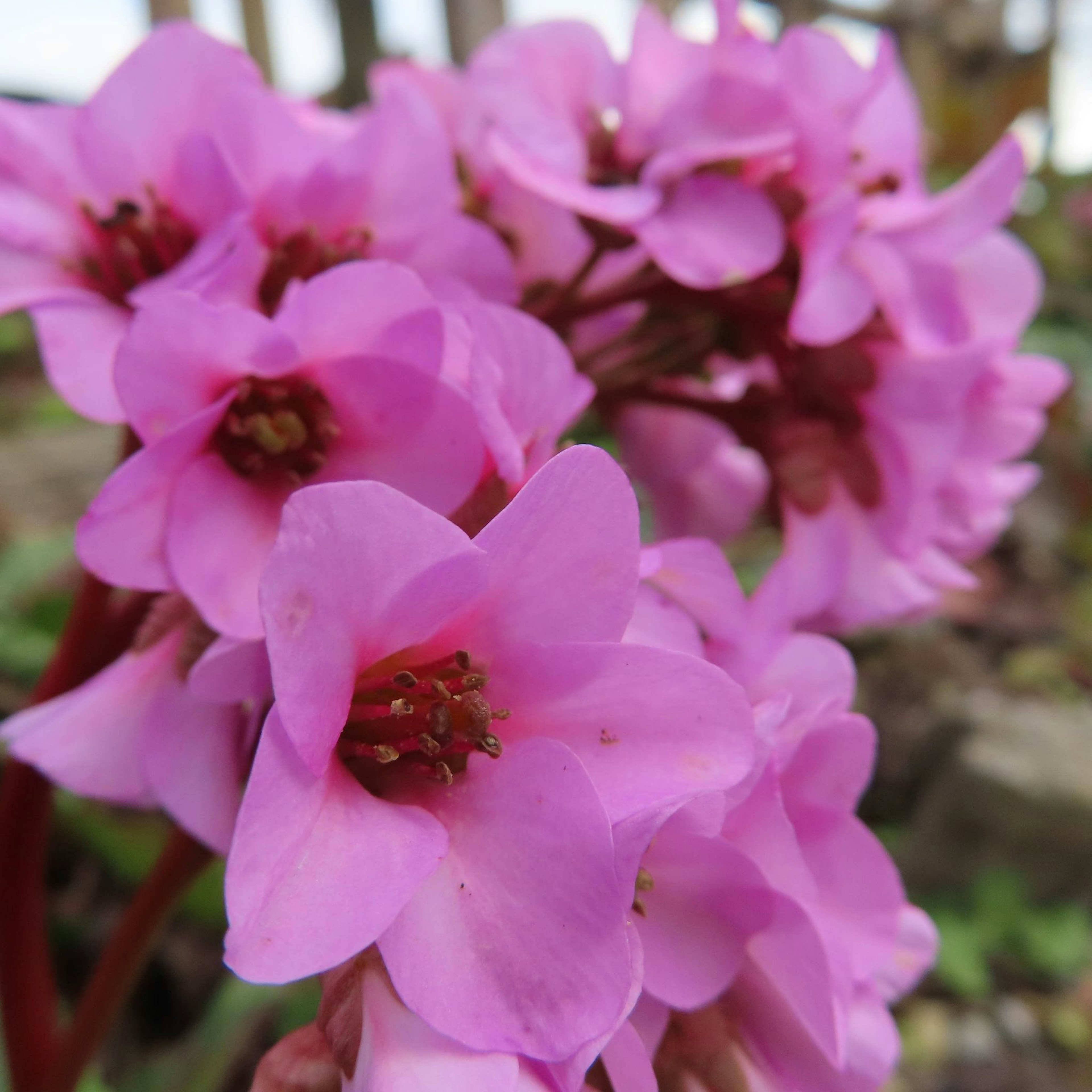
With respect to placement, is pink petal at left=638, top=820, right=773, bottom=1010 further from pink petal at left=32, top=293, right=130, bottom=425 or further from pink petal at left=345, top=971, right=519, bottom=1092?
pink petal at left=32, top=293, right=130, bottom=425

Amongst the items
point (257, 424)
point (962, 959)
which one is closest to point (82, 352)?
point (257, 424)

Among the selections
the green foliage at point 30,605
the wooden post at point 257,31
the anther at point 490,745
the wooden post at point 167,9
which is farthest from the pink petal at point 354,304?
the wooden post at point 257,31

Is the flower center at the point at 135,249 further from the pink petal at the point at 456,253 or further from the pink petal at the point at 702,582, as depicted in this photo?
the pink petal at the point at 702,582

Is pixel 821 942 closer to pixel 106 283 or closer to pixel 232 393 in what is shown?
pixel 232 393

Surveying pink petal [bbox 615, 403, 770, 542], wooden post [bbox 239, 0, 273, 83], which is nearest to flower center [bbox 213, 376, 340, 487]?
pink petal [bbox 615, 403, 770, 542]

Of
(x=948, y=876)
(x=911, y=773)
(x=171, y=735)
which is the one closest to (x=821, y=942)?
(x=171, y=735)

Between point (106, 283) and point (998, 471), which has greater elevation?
point (106, 283)

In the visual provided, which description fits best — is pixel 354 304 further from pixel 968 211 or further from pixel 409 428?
pixel 968 211
